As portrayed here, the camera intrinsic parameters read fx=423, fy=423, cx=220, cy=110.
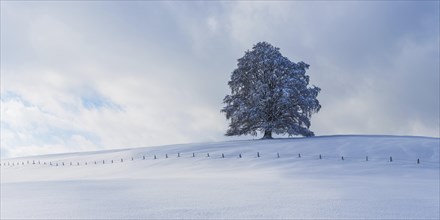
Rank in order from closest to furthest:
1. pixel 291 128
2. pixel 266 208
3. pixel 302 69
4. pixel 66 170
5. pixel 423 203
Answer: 1. pixel 266 208
2. pixel 423 203
3. pixel 66 170
4. pixel 291 128
5. pixel 302 69

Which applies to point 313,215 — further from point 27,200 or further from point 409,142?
point 409,142

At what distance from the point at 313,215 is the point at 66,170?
31.2 m

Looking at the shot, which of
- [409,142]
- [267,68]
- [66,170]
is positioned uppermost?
[267,68]

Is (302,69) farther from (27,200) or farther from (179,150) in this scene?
(27,200)

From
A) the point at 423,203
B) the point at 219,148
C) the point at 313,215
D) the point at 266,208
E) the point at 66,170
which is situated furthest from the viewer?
the point at 219,148

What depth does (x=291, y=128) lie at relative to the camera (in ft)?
150

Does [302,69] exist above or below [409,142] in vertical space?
above

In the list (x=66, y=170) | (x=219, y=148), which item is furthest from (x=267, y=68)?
(x=66, y=170)

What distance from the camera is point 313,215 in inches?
334

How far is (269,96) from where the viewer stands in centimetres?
4662

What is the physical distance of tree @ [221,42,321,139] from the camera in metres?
46.2

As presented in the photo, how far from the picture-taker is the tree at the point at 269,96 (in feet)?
152

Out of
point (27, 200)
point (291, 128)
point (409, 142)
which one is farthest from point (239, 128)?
point (27, 200)

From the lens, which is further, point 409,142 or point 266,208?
point 409,142
